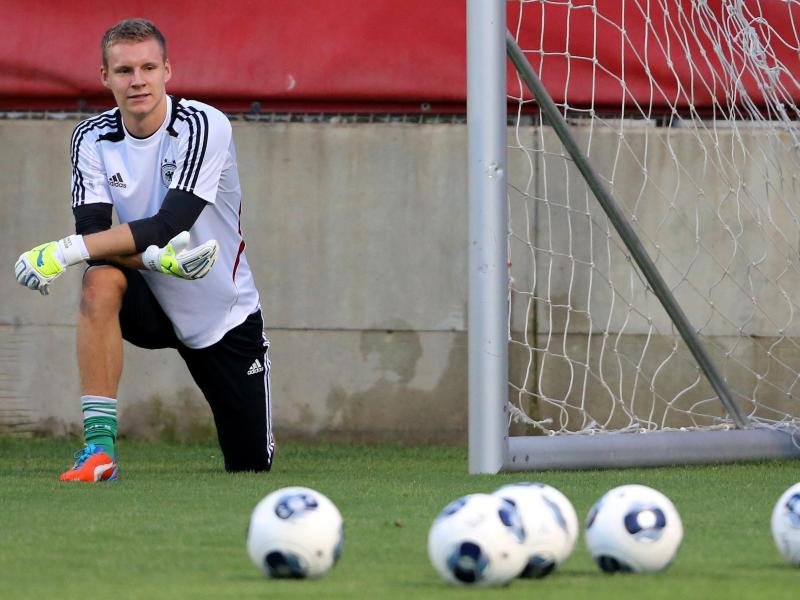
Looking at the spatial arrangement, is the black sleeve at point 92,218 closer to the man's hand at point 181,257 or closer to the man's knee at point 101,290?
the man's knee at point 101,290

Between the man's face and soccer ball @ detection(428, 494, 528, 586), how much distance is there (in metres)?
2.96

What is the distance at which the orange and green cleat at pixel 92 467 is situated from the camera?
5.45 metres

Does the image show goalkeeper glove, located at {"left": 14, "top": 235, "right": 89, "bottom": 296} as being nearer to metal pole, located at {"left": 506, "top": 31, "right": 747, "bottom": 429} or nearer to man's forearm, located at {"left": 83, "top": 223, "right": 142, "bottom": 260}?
man's forearm, located at {"left": 83, "top": 223, "right": 142, "bottom": 260}

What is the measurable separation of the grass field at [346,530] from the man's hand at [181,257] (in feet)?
2.35

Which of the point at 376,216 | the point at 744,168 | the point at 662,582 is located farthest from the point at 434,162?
the point at 662,582

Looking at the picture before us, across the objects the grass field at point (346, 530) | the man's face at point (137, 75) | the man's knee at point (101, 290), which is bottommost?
the grass field at point (346, 530)

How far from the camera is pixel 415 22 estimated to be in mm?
7730

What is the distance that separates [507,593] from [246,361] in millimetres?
3044

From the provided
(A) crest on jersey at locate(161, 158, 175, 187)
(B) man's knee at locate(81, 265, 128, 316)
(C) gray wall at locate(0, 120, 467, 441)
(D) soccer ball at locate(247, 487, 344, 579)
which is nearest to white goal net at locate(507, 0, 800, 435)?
(C) gray wall at locate(0, 120, 467, 441)

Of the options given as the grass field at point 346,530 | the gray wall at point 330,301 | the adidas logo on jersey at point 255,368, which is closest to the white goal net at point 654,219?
the gray wall at point 330,301

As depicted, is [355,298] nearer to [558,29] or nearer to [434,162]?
[434,162]

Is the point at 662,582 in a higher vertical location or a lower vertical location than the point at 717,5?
lower

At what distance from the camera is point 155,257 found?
5.58 m

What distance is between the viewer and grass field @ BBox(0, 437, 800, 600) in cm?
324
